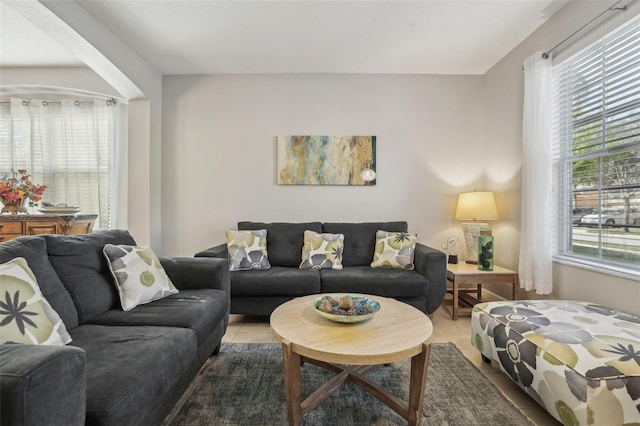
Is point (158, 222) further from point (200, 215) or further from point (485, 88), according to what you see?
point (485, 88)

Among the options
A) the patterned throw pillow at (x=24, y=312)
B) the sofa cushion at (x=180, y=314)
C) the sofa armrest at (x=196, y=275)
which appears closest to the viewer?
the patterned throw pillow at (x=24, y=312)

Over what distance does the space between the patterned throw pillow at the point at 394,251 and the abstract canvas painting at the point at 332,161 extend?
2.70ft

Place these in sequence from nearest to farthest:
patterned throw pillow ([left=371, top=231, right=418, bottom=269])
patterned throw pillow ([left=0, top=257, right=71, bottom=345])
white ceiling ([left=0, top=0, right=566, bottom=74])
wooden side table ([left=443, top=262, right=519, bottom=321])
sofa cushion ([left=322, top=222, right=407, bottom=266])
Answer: patterned throw pillow ([left=0, top=257, right=71, bottom=345]) → white ceiling ([left=0, top=0, right=566, bottom=74]) → wooden side table ([left=443, top=262, right=519, bottom=321]) → patterned throw pillow ([left=371, top=231, right=418, bottom=269]) → sofa cushion ([left=322, top=222, right=407, bottom=266])

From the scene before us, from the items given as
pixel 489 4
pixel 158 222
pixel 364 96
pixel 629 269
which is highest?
pixel 489 4

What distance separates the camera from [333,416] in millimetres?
1468

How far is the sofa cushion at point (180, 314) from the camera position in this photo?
Result: 1560 millimetres

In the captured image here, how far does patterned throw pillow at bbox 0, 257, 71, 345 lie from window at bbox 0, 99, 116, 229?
2.75 m

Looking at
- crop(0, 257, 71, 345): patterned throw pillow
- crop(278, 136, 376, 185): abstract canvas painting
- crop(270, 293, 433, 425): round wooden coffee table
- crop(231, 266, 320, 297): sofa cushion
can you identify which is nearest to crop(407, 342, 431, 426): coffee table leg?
crop(270, 293, 433, 425): round wooden coffee table

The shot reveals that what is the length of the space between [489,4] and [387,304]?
2473 mm

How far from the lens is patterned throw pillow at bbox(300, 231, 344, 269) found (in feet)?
9.62

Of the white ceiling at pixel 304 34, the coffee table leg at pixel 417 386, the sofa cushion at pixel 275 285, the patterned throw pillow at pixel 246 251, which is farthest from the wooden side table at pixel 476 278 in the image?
the white ceiling at pixel 304 34

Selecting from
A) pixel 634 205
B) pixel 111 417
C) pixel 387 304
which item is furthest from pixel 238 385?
pixel 634 205

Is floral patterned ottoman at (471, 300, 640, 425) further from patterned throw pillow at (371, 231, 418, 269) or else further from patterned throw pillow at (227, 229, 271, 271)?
patterned throw pillow at (227, 229, 271, 271)

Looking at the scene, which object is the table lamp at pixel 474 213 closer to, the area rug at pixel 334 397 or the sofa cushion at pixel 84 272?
the area rug at pixel 334 397
